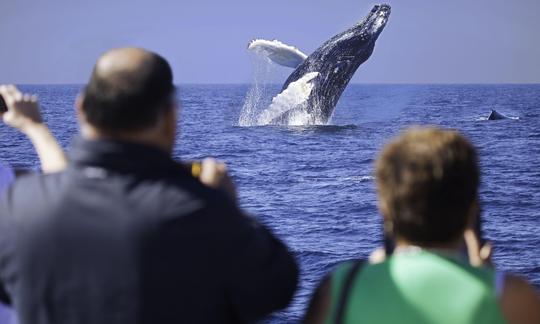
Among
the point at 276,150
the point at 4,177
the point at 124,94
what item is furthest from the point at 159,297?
the point at 276,150

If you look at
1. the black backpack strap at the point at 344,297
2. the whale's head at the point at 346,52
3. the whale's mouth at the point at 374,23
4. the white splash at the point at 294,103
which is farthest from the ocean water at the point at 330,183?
the whale's mouth at the point at 374,23

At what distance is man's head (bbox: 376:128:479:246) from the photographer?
2.06 metres

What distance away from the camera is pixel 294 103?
3256cm

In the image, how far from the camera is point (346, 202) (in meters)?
18.0

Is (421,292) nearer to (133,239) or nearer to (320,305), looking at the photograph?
(320,305)

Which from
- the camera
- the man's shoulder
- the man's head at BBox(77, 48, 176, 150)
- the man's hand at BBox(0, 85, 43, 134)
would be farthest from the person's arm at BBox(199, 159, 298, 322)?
the camera

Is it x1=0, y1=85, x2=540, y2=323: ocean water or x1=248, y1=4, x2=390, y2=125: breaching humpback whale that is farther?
x1=248, y1=4, x2=390, y2=125: breaching humpback whale

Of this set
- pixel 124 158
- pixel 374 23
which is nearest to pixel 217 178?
pixel 124 158

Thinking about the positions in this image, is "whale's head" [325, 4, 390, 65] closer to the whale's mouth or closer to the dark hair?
the whale's mouth

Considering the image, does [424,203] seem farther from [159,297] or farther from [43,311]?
[43,311]

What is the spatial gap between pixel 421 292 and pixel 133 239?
0.70 metres

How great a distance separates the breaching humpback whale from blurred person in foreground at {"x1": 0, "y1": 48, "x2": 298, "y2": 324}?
84.8 feet

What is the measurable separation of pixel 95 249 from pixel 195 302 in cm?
27

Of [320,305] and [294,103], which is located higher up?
[320,305]
